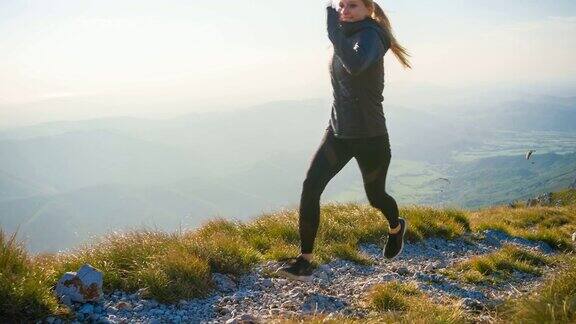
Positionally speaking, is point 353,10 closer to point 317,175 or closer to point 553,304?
point 317,175

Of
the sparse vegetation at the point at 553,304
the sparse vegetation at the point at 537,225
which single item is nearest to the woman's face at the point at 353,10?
the sparse vegetation at the point at 553,304

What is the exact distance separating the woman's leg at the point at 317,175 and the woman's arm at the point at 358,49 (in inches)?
47.8

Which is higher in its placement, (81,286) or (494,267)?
(81,286)

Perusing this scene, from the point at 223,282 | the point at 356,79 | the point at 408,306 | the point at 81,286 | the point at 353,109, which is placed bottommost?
the point at 408,306

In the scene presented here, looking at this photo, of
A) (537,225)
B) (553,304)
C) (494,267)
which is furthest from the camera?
(537,225)

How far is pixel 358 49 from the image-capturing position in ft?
17.7

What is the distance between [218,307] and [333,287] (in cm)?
204

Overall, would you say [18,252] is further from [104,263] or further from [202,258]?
[202,258]

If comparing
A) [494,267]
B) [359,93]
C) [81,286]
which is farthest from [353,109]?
[494,267]

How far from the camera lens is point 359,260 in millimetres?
8359

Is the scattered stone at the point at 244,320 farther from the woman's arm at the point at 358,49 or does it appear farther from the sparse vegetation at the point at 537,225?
the sparse vegetation at the point at 537,225

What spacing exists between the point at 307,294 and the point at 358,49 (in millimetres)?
3432

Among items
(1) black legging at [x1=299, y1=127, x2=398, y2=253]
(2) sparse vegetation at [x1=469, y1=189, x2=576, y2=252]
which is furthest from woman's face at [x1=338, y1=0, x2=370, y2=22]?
(2) sparse vegetation at [x1=469, y1=189, x2=576, y2=252]

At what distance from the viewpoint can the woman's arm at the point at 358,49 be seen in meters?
5.38
